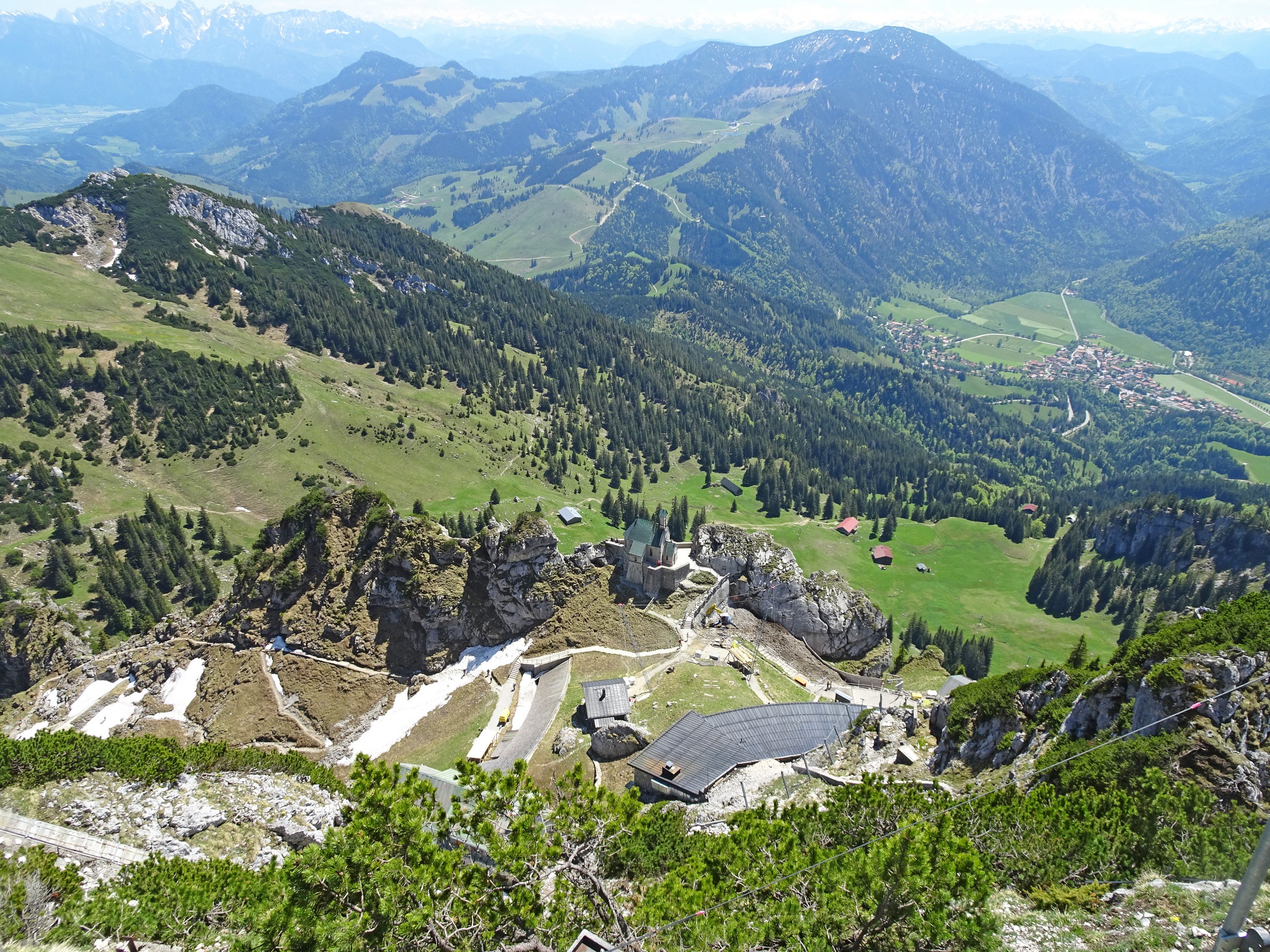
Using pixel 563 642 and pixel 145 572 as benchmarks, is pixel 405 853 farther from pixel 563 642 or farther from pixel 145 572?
pixel 145 572

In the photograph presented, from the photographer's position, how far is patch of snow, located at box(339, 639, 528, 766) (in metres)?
80.4

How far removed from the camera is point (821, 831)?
38.3 m

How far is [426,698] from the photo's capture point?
282 ft

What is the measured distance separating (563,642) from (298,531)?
4365 centimetres

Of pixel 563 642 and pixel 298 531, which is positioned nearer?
pixel 563 642

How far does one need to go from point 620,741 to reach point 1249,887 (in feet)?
179

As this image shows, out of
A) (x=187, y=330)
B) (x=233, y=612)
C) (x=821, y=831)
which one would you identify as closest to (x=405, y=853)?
(x=821, y=831)

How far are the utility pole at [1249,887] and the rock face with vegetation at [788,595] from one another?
76.1 m

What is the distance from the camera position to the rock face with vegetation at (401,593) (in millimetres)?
90438

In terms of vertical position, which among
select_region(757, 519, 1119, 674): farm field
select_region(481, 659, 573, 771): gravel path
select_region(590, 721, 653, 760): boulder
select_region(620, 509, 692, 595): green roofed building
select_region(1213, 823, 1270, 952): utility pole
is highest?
select_region(1213, 823, 1270, 952): utility pole

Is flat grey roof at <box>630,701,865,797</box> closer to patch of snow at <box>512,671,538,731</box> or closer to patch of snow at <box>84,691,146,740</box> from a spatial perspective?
patch of snow at <box>512,671,538,731</box>

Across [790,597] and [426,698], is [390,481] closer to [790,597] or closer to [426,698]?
[426,698]

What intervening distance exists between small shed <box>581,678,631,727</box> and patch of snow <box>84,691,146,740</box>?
58.4 m

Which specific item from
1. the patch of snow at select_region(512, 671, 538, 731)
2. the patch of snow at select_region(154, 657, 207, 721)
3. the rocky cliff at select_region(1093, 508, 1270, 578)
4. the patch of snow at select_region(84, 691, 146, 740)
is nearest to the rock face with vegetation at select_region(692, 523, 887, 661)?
the patch of snow at select_region(512, 671, 538, 731)
